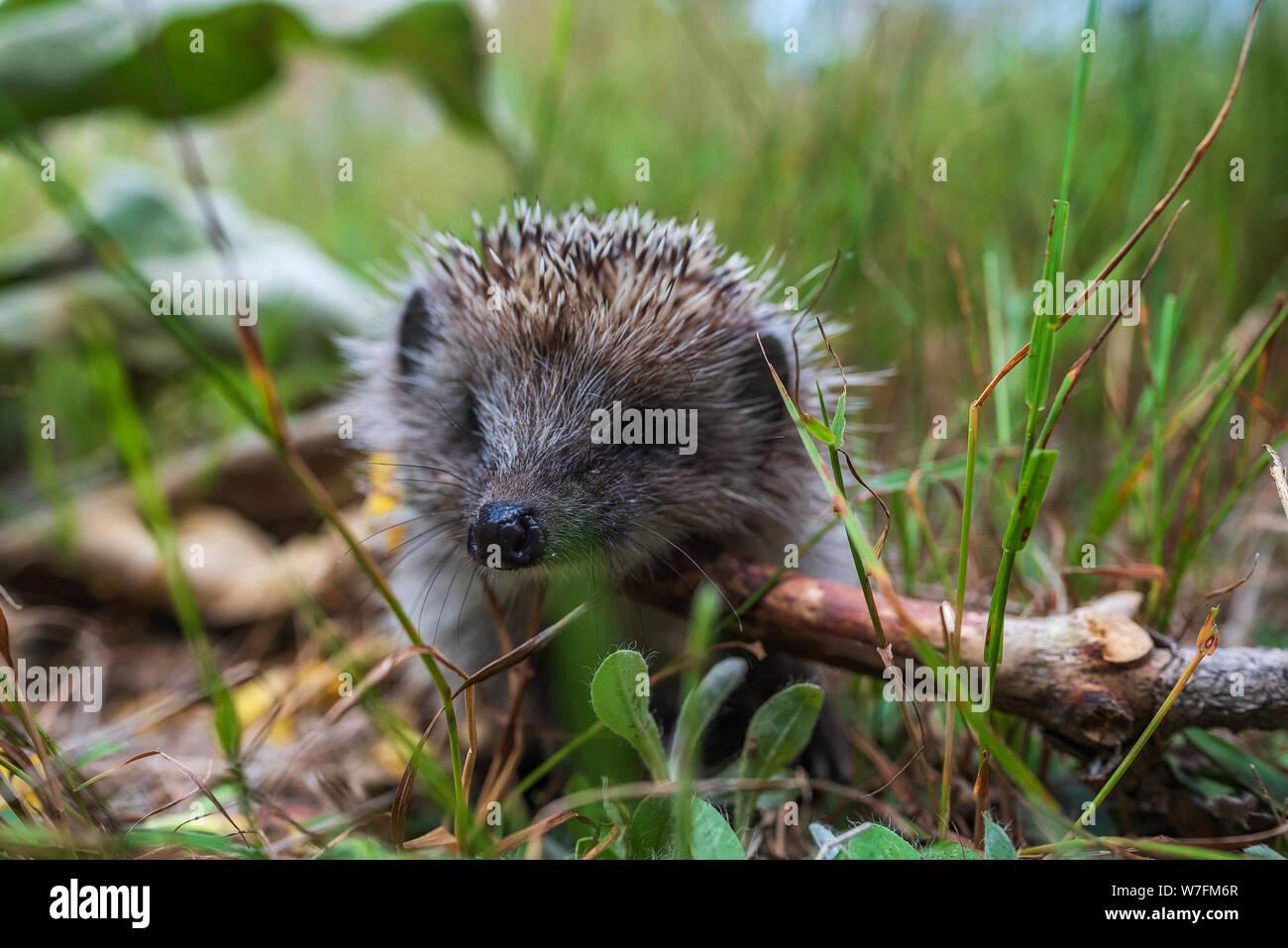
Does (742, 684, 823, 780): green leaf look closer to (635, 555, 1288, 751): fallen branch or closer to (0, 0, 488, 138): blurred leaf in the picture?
(635, 555, 1288, 751): fallen branch

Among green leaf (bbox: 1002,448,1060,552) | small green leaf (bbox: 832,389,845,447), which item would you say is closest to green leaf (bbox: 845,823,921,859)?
green leaf (bbox: 1002,448,1060,552)

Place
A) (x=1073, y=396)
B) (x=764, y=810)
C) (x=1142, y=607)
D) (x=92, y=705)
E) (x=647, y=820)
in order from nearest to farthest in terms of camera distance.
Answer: (x=647, y=820) < (x=764, y=810) < (x=1142, y=607) < (x=92, y=705) < (x=1073, y=396)

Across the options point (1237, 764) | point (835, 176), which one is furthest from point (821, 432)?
point (835, 176)

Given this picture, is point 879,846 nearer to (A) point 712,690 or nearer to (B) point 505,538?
(A) point 712,690

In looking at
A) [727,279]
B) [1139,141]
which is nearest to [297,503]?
[727,279]

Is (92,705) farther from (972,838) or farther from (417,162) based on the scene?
(417,162)

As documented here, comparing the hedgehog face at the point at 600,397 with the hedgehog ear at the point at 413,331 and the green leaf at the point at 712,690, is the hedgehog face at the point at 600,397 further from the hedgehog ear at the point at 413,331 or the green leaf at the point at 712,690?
the green leaf at the point at 712,690
